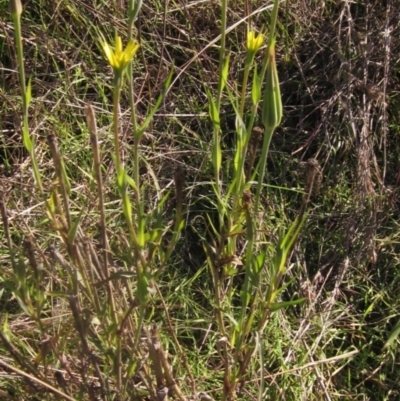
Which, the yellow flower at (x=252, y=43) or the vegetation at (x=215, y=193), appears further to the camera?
the vegetation at (x=215, y=193)

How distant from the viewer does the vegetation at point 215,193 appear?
1.21m

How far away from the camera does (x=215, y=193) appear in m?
1.21

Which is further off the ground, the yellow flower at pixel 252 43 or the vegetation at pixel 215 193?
the yellow flower at pixel 252 43

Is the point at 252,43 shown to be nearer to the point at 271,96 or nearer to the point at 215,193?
the point at 271,96

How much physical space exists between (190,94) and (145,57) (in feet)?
0.50

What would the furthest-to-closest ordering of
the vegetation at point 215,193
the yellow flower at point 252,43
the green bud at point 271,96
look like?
the vegetation at point 215,193, the yellow flower at point 252,43, the green bud at point 271,96

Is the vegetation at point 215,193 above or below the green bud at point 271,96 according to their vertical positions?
below

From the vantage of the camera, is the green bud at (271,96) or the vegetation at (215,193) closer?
the green bud at (271,96)

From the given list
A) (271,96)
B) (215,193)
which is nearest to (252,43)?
(271,96)

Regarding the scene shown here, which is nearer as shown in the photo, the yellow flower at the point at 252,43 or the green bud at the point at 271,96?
the green bud at the point at 271,96

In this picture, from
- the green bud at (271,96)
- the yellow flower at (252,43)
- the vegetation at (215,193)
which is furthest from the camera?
the vegetation at (215,193)

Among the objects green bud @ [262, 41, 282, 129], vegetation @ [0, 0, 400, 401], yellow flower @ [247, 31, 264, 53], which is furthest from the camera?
vegetation @ [0, 0, 400, 401]

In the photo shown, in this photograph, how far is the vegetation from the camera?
3.96ft

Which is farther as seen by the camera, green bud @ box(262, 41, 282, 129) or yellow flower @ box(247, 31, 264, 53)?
yellow flower @ box(247, 31, 264, 53)
